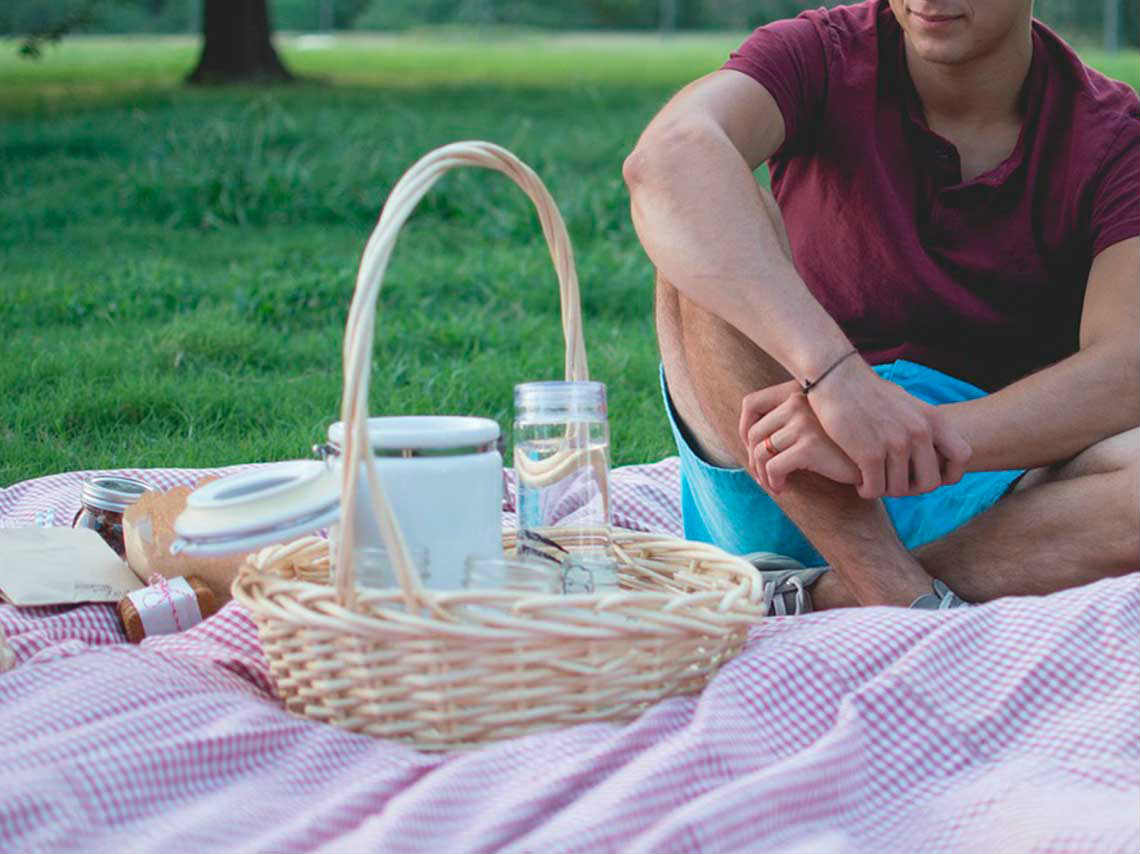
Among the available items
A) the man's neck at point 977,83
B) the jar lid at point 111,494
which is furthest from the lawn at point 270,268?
the man's neck at point 977,83

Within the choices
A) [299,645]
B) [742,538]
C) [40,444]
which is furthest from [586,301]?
[299,645]

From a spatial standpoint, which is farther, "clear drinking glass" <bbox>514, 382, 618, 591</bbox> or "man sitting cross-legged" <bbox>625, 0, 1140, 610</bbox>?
"man sitting cross-legged" <bbox>625, 0, 1140, 610</bbox>

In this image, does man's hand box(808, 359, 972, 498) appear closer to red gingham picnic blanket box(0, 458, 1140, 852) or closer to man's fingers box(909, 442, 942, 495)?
man's fingers box(909, 442, 942, 495)

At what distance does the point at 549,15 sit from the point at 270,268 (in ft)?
74.3

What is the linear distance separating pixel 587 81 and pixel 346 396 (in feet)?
40.0

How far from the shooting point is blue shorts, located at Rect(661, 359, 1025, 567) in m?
2.90

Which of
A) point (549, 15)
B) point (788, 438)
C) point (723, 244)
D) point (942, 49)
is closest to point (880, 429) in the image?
point (788, 438)

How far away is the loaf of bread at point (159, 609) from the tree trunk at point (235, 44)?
1017 cm

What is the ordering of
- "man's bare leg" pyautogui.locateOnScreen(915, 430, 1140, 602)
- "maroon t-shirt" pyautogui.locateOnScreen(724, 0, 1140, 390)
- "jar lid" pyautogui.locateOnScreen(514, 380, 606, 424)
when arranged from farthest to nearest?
"maroon t-shirt" pyautogui.locateOnScreen(724, 0, 1140, 390) → "man's bare leg" pyautogui.locateOnScreen(915, 430, 1140, 602) → "jar lid" pyautogui.locateOnScreen(514, 380, 606, 424)

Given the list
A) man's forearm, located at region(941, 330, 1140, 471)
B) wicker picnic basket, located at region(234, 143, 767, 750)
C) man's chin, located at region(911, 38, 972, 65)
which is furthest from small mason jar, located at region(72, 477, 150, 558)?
man's chin, located at region(911, 38, 972, 65)

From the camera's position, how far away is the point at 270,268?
20.1 ft

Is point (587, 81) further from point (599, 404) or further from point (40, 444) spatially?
point (599, 404)

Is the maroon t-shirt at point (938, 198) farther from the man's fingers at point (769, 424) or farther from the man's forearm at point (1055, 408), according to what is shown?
the man's fingers at point (769, 424)

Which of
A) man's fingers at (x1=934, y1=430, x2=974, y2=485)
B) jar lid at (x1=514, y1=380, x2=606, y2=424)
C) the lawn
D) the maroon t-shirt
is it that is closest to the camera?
jar lid at (x1=514, y1=380, x2=606, y2=424)
